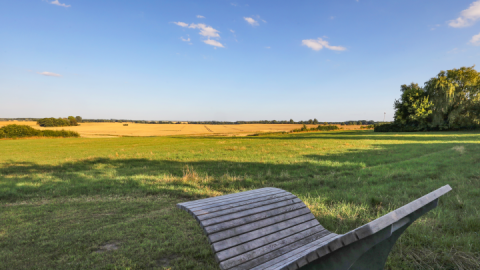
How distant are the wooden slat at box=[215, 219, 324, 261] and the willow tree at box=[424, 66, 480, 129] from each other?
180ft

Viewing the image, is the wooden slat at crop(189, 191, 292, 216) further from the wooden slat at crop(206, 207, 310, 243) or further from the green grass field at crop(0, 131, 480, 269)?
the green grass field at crop(0, 131, 480, 269)

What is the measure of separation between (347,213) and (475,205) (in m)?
2.67

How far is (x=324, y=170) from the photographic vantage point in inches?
417

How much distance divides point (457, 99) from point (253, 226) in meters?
58.4

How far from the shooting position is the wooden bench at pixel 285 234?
142 centimetres

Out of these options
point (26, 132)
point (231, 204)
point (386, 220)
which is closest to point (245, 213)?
point (231, 204)

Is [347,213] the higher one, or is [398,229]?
[398,229]

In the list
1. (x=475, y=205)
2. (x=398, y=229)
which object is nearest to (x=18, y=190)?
(x=398, y=229)

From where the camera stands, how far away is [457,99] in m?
43.6

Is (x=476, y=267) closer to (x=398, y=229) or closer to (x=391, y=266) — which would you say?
(x=391, y=266)

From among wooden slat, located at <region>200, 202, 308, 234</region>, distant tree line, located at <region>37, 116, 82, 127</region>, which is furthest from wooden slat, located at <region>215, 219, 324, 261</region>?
distant tree line, located at <region>37, 116, 82, 127</region>

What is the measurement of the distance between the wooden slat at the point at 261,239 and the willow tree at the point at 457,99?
54971 mm

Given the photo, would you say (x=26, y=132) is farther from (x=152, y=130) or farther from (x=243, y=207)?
(x=243, y=207)

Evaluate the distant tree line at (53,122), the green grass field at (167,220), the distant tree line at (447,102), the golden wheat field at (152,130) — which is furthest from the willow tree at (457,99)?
the distant tree line at (53,122)
